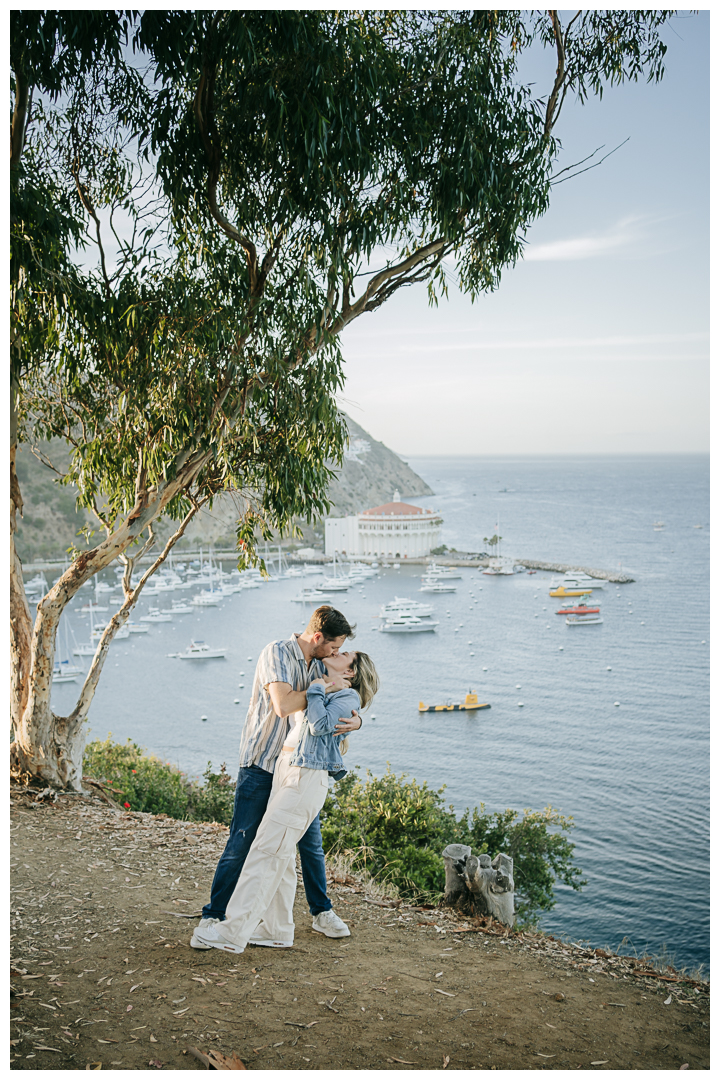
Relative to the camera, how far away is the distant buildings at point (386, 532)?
32281 mm

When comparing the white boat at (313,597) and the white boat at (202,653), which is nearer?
the white boat at (202,653)

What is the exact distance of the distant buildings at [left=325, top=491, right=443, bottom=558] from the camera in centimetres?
3228

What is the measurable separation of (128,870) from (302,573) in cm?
3591

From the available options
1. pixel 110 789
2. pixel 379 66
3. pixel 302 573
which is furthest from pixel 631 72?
pixel 302 573

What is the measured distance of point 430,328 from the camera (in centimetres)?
3622

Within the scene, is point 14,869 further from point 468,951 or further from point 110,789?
point 468,951

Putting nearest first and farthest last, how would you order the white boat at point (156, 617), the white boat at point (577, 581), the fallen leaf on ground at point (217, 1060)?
the fallen leaf on ground at point (217, 1060) < the white boat at point (156, 617) < the white boat at point (577, 581)

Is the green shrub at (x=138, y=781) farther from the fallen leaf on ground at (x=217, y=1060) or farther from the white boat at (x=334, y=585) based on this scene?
the white boat at (x=334, y=585)

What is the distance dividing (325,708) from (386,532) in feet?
108

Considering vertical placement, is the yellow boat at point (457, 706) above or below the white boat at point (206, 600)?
below

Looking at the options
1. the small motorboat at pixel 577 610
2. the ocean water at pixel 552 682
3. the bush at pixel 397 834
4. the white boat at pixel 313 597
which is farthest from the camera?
the small motorboat at pixel 577 610

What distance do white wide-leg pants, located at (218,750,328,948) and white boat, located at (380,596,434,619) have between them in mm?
34532

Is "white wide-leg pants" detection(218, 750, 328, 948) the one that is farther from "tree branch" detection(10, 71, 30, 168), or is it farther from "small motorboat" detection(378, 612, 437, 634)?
"small motorboat" detection(378, 612, 437, 634)

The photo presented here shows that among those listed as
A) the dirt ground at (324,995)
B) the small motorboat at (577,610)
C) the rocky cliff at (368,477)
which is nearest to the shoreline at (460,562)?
the small motorboat at (577,610)
